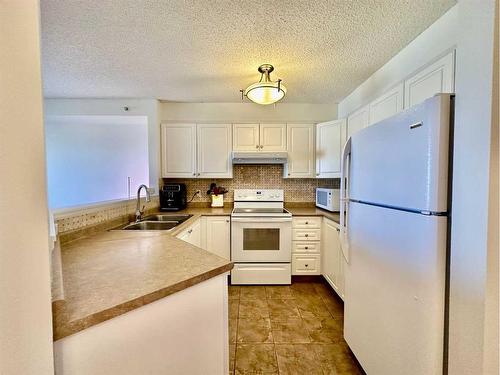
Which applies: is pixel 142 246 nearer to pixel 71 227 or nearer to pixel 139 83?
pixel 71 227

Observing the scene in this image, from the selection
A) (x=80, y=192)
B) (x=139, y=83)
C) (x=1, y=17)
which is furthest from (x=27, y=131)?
(x=80, y=192)

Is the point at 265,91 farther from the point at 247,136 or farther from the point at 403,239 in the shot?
the point at 403,239

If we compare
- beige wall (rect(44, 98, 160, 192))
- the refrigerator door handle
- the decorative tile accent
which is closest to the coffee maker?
beige wall (rect(44, 98, 160, 192))

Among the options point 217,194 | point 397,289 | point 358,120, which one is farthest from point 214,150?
point 397,289

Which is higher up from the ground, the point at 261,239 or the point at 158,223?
the point at 158,223

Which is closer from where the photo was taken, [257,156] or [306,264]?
[306,264]

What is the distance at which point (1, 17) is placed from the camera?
0.40 m

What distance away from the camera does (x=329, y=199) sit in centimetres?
278

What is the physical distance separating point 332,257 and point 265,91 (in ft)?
6.15

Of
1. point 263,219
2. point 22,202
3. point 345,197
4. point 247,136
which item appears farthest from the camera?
point 247,136

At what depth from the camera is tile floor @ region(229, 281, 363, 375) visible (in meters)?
1.54

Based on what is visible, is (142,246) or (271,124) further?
(271,124)

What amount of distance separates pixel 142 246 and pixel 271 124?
235 cm

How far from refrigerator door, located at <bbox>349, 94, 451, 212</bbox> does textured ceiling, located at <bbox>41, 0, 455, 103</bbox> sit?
0.85 meters
